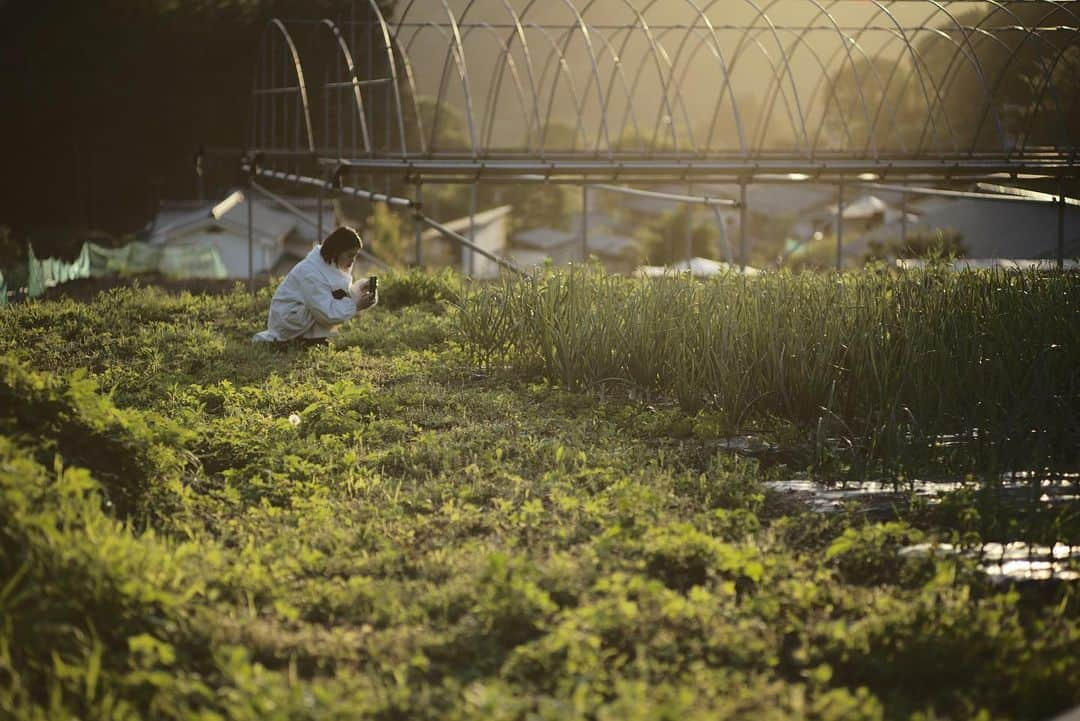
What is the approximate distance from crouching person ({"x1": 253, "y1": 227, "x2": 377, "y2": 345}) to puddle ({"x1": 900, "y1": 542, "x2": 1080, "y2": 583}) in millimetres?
6629

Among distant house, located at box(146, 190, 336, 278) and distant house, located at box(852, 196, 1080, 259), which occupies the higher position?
distant house, located at box(852, 196, 1080, 259)

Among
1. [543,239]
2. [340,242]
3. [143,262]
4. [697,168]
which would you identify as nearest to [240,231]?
[143,262]

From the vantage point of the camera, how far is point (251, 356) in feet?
32.3

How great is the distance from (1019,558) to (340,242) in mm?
7057

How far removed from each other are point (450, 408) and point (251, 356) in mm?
2692

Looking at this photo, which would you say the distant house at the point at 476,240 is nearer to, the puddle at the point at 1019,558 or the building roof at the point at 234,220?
the building roof at the point at 234,220

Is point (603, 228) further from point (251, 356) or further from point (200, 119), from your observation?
point (251, 356)

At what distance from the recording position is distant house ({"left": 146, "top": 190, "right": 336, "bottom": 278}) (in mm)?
37219

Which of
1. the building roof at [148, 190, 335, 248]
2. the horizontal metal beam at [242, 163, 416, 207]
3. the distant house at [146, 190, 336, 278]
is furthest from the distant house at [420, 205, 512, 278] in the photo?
the horizontal metal beam at [242, 163, 416, 207]

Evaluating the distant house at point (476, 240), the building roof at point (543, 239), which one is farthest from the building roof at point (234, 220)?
the building roof at point (543, 239)

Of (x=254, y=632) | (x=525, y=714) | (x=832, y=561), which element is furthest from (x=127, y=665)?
(x=832, y=561)

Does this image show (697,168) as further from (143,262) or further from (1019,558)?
(143,262)

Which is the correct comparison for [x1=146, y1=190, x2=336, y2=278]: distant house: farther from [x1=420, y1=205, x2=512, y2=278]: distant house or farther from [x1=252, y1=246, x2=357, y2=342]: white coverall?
[x1=252, y1=246, x2=357, y2=342]: white coverall

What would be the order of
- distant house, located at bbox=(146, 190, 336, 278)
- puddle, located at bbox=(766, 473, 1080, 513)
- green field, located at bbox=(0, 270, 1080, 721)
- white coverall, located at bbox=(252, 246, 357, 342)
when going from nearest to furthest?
1. green field, located at bbox=(0, 270, 1080, 721)
2. puddle, located at bbox=(766, 473, 1080, 513)
3. white coverall, located at bbox=(252, 246, 357, 342)
4. distant house, located at bbox=(146, 190, 336, 278)
